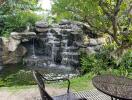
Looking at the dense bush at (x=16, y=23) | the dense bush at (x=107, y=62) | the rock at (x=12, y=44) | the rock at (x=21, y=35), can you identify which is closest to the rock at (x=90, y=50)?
the dense bush at (x=107, y=62)

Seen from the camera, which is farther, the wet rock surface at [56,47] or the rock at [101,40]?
the wet rock surface at [56,47]

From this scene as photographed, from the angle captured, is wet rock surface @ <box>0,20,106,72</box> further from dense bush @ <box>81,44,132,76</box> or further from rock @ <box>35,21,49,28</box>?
A: dense bush @ <box>81,44,132,76</box>

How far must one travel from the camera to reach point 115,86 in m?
3.91

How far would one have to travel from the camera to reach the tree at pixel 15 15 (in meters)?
11.2

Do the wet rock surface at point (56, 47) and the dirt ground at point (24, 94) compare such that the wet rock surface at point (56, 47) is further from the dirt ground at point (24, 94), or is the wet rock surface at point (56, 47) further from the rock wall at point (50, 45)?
the dirt ground at point (24, 94)

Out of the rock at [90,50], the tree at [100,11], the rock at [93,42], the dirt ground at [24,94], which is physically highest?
the tree at [100,11]

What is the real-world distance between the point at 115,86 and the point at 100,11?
2.12m

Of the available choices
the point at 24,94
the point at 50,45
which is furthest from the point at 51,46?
the point at 24,94

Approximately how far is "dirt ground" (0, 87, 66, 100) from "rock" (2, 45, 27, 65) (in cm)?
451

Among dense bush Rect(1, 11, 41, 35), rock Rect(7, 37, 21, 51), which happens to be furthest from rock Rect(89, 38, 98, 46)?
dense bush Rect(1, 11, 41, 35)

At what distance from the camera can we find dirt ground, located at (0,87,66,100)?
18.3 ft

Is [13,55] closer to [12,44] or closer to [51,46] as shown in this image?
[12,44]

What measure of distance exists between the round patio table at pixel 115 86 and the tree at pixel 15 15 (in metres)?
7.41

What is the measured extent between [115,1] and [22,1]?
7541 millimetres
